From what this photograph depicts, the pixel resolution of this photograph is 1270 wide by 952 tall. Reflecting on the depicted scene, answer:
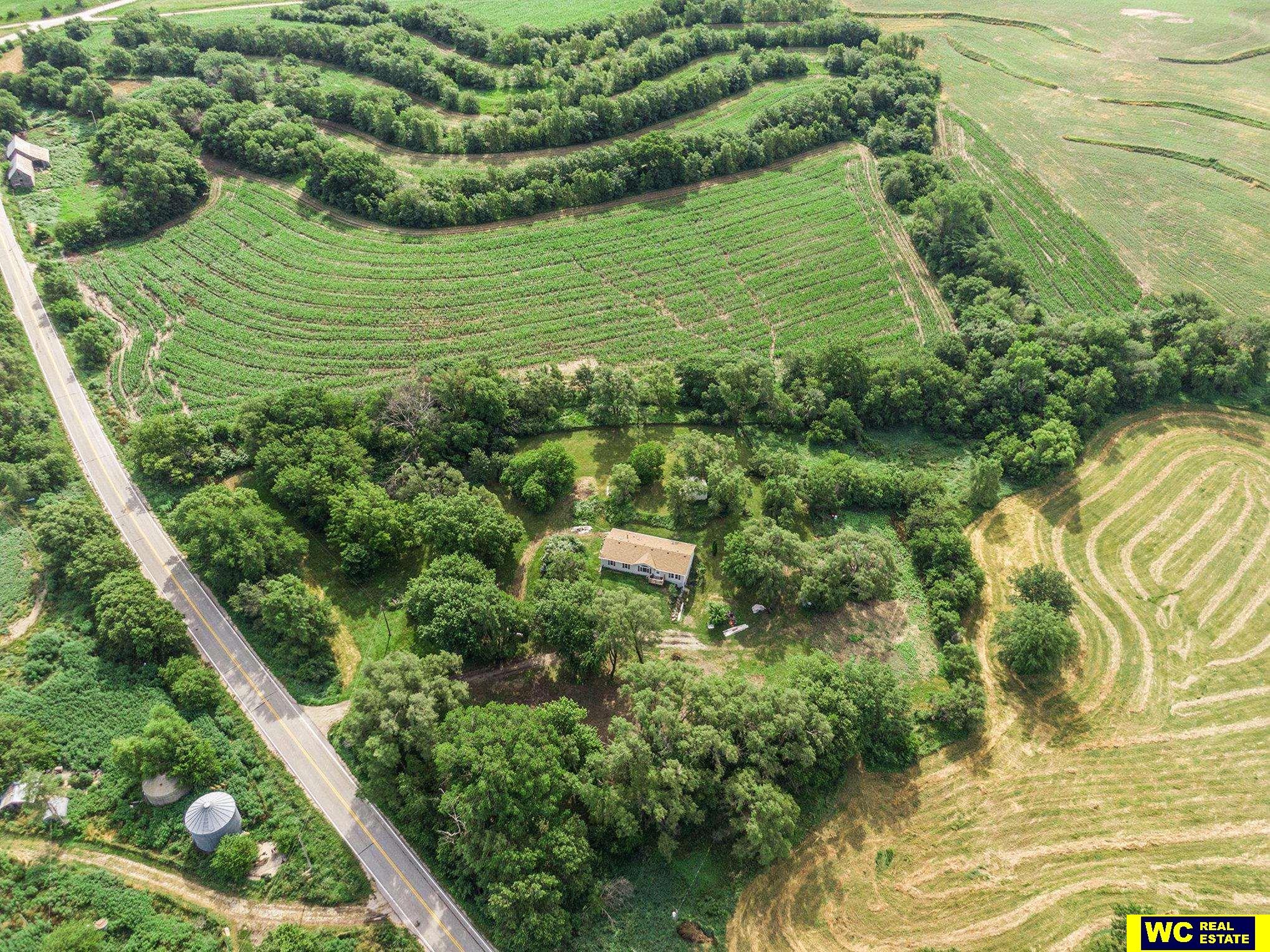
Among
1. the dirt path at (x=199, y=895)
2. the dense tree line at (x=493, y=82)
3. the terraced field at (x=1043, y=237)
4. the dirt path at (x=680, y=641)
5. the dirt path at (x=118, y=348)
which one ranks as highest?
the dense tree line at (x=493, y=82)

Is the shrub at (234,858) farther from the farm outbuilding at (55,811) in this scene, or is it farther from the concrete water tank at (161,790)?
the farm outbuilding at (55,811)

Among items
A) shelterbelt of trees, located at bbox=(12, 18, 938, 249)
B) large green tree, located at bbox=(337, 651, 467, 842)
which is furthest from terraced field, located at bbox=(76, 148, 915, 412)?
large green tree, located at bbox=(337, 651, 467, 842)

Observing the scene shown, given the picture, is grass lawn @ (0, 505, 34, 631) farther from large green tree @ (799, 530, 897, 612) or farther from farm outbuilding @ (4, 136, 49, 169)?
farm outbuilding @ (4, 136, 49, 169)

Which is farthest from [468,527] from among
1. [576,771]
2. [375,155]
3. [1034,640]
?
[375,155]

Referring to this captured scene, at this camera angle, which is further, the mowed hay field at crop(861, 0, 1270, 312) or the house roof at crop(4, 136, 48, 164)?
the house roof at crop(4, 136, 48, 164)

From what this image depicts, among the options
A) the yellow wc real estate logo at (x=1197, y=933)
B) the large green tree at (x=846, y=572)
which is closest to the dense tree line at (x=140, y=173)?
the large green tree at (x=846, y=572)

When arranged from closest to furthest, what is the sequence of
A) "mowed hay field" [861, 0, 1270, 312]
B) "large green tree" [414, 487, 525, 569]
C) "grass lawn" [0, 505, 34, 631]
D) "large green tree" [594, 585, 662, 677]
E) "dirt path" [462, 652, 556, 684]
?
"large green tree" [594, 585, 662, 677], "dirt path" [462, 652, 556, 684], "grass lawn" [0, 505, 34, 631], "large green tree" [414, 487, 525, 569], "mowed hay field" [861, 0, 1270, 312]

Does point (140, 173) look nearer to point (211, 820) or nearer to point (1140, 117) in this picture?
point (211, 820)
